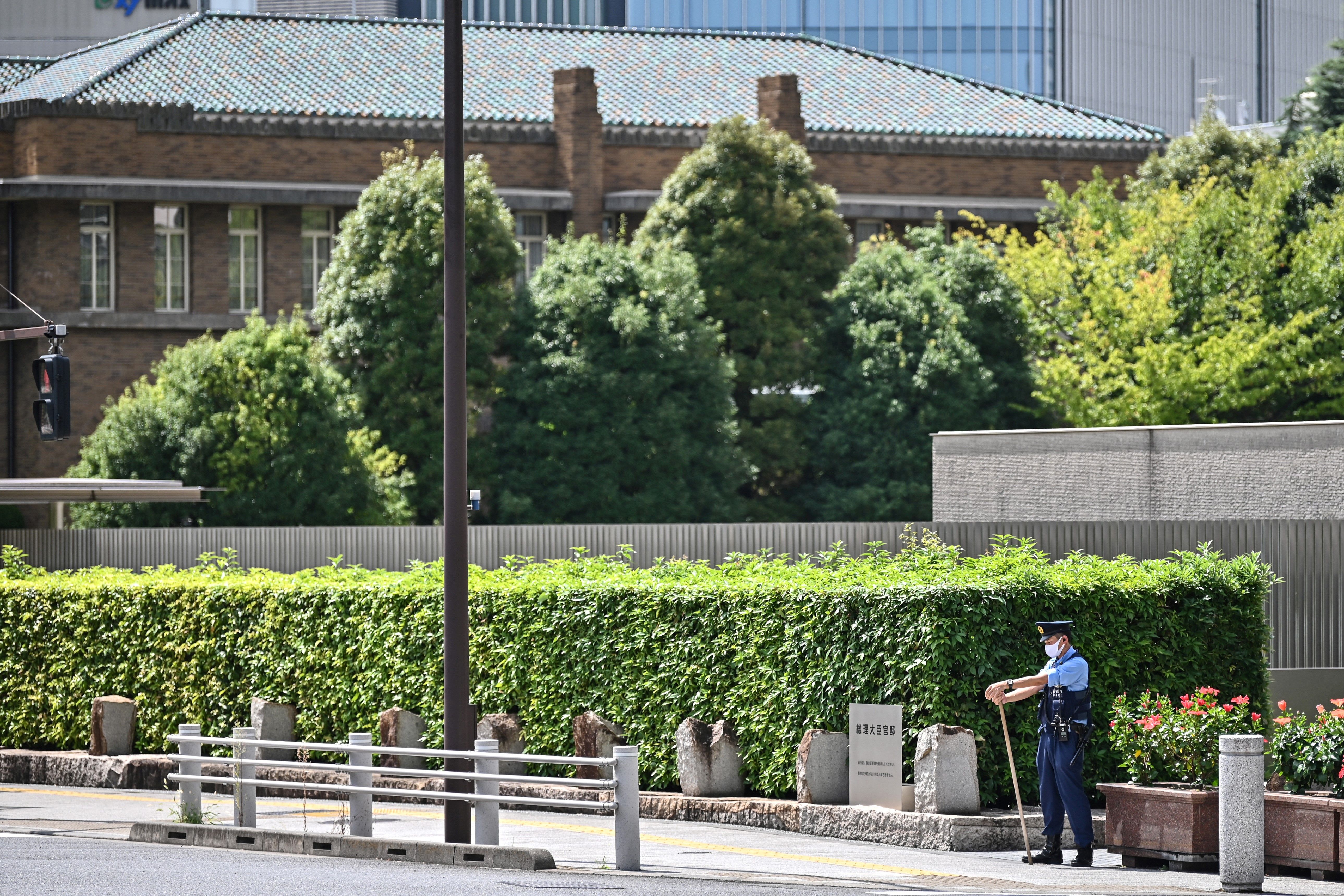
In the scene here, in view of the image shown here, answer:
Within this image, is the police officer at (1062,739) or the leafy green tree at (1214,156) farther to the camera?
the leafy green tree at (1214,156)

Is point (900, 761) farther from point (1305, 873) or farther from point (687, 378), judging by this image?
point (687, 378)

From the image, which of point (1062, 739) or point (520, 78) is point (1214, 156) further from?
point (1062, 739)

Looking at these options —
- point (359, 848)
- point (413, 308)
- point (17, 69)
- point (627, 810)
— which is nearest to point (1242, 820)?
point (627, 810)

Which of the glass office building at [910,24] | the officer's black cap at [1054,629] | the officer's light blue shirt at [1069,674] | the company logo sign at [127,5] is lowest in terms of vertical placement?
the officer's light blue shirt at [1069,674]

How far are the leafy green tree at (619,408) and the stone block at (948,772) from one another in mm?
26494

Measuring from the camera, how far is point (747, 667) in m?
16.8

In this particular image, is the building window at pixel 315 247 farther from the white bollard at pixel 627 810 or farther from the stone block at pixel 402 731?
the white bollard at pixel 627 810

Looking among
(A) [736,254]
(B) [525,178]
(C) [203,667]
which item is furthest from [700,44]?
(C) [203,667]

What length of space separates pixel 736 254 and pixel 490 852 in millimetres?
31106

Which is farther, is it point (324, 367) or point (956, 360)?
point (956, 360)

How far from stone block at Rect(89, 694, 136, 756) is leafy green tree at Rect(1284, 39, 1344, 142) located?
3846 cm

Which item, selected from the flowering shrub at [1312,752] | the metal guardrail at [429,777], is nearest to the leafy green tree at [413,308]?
the metal guardrail at [429,777]

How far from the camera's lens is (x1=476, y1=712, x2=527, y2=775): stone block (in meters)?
18.5

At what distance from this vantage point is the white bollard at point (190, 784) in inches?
634
